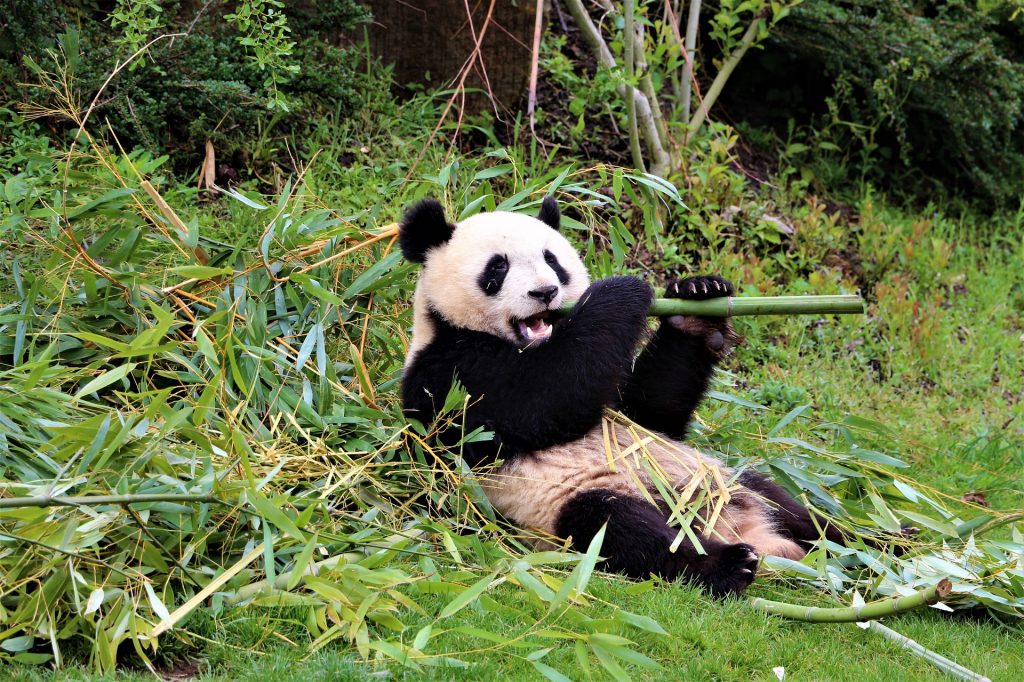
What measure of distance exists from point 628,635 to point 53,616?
1.78 meters

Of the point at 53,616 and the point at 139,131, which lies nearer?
the point at 53,616

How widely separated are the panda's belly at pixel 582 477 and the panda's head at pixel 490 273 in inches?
18.4

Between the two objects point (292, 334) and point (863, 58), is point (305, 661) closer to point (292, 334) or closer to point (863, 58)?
point (292, 334)

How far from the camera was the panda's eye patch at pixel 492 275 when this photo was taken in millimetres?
4137

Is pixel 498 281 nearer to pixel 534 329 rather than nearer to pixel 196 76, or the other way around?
pixel 534 329

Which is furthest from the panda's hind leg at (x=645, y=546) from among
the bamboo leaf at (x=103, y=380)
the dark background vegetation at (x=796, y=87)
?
the dark background vegetation at (x=796, y=87)

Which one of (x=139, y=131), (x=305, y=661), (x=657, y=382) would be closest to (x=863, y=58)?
(x=657, y=382)

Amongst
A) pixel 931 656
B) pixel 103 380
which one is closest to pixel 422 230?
pixel 103 380

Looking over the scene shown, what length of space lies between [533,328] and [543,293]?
0.21 m

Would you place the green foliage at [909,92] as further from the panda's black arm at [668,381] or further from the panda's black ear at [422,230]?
the panda's black ear at [422,230]

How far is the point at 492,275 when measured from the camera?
4.14 metres

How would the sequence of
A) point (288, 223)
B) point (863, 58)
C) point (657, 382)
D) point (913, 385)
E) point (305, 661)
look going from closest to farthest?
point (305, 661) → point (657, 382) → point (288, 223) → point (913, 385) → point (863, 58)

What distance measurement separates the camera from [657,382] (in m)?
4.55

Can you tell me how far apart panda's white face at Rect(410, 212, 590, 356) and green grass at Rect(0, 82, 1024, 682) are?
1.88 ft
